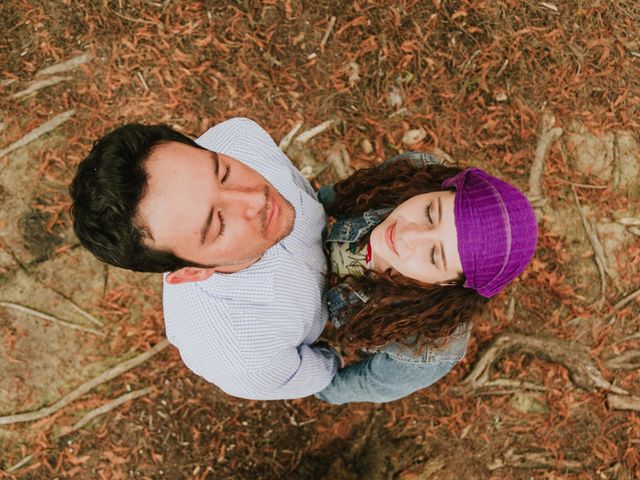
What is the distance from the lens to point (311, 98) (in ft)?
15.7

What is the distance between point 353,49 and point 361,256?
2.54 metres

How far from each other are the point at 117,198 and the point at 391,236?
5.28 ft

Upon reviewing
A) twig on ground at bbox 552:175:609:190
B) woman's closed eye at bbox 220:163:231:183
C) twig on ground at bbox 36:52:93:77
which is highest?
woman's closed eye at bbox 220:163:231:183

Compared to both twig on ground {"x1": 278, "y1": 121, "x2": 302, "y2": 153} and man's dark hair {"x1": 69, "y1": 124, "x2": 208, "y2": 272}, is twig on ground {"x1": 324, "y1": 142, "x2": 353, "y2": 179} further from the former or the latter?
man's dark hair {"x1": 69, "y1": 124, "x2": 208, "y2": 272}

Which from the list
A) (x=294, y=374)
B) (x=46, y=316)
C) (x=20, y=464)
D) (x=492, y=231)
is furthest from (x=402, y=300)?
(x=20, y=464)

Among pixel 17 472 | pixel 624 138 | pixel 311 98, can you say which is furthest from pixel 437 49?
pixel 17 472

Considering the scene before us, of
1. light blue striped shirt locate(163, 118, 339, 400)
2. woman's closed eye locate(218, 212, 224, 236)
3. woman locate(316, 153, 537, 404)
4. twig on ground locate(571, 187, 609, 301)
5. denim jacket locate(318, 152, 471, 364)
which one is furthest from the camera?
twig on ground locate(571, 187, 609, 301)

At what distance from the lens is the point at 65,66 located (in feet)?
14.9

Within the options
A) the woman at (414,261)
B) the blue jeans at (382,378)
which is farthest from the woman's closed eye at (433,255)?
the blue jeans at (382,378)

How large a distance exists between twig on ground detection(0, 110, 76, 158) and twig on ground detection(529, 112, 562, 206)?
4.55 metres

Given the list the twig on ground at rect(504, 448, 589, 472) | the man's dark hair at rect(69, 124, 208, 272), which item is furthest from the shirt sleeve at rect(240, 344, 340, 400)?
the twig on ground at rect(504, 448, 589, 472)

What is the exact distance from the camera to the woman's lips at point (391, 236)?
2.95 m

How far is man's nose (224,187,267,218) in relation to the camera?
267 centimetres

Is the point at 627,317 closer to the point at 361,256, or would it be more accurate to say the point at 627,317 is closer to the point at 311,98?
the point at 361,256
